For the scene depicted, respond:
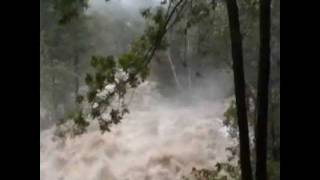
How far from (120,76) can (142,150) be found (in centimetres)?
1468

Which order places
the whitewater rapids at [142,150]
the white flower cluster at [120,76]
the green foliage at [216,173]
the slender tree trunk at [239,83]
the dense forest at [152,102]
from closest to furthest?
the slender tree trunk at [239,83] → the white flower cluster at [120,76] → the green foliage at [216,173] → the dense forest at [152,102] → the whitewater rapids at [142,150]

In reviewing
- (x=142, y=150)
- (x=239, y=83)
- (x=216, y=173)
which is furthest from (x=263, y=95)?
(x=142, y=150)

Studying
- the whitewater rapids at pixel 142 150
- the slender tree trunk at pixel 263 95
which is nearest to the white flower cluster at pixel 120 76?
the slender tree trunk at pixel 263 95

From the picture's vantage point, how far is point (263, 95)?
2.79 metres

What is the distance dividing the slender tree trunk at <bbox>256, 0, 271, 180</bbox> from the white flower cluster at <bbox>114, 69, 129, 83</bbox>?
0.96 metres

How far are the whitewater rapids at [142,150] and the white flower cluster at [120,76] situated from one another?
1189cm

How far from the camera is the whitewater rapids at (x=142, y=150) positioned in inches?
647

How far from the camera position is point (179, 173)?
1577cm

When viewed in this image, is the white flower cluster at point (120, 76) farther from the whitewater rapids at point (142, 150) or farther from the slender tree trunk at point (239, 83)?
the whitewater rapids at point (142, 150)

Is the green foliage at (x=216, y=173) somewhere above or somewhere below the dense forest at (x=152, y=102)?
below

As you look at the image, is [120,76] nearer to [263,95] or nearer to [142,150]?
[263,95]
